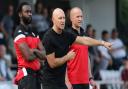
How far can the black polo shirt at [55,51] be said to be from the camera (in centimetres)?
894

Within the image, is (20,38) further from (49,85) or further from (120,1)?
(120,1)

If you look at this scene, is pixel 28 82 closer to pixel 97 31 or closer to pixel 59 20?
pixel 59 20

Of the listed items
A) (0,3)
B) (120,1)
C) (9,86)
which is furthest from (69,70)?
(120,1)

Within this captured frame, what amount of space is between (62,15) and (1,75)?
17.9ft

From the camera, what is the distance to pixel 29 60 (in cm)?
912

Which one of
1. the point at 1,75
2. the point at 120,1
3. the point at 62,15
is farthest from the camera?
the point at 120,1

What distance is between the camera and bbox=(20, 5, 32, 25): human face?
9.32m

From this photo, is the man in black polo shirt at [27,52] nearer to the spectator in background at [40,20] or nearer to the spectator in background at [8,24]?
the spectator in background at [40,20]

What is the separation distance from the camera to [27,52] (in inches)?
356

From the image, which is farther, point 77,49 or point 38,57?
point 77,49

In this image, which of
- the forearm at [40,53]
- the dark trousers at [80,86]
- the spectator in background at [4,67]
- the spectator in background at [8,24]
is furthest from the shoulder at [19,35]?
the spectator in background at [8,24]

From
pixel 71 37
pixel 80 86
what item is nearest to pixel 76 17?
pixel 71 37

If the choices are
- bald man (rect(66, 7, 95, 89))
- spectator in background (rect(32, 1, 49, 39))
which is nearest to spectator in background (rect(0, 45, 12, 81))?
spectator in background (rect(32, 1, 49, 39))

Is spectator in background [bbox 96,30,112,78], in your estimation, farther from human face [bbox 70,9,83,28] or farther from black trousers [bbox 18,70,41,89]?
black trousers [bbox 18,70,41,89]
